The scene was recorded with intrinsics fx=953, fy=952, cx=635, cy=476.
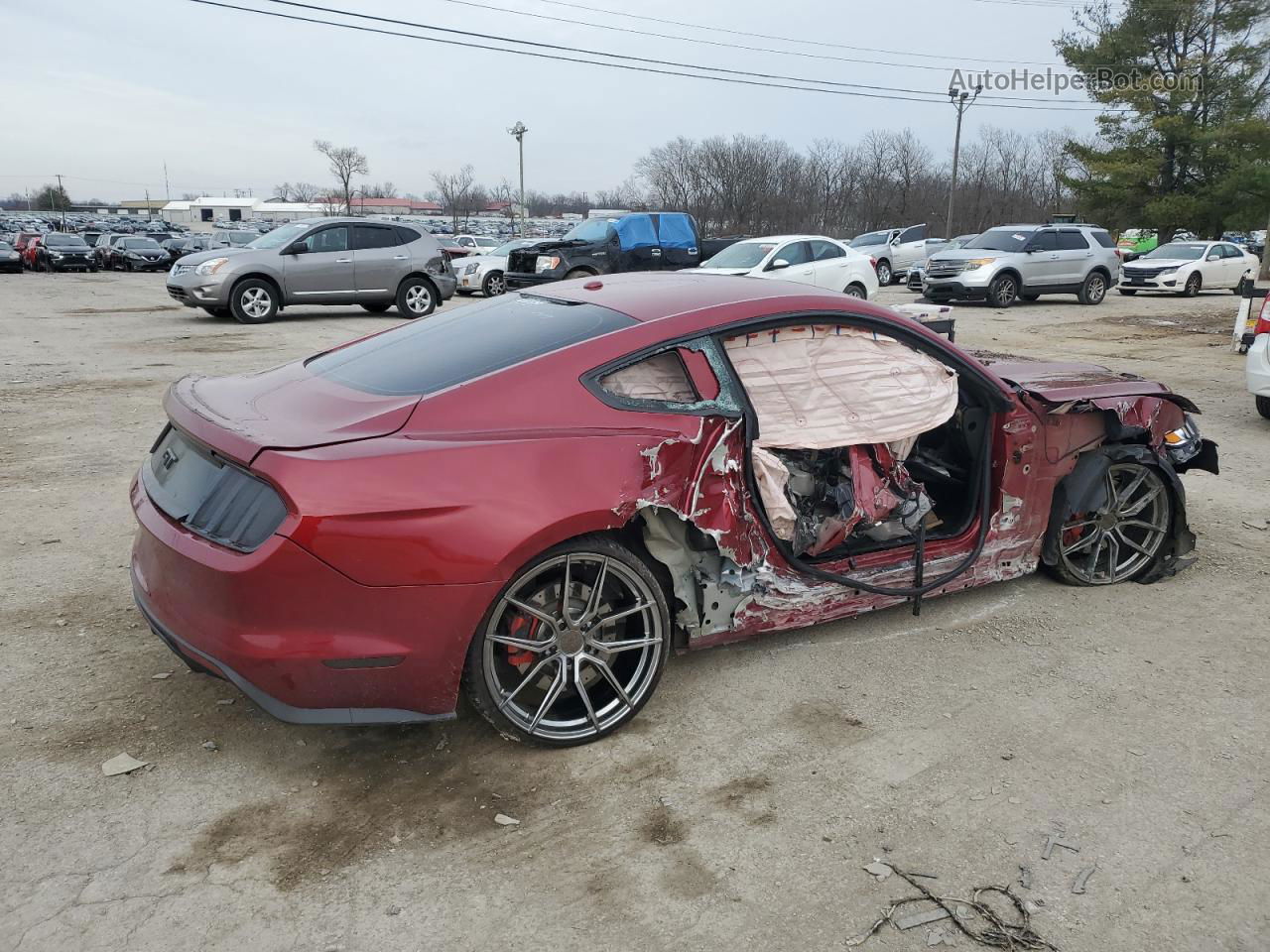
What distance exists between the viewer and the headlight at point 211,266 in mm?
15023

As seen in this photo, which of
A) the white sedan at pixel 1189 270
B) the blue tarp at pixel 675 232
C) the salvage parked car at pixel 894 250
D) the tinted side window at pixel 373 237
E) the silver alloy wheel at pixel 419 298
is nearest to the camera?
the tinted side window at pixel 373 237

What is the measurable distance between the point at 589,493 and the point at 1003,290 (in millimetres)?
19607

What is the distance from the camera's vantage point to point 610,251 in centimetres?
1875

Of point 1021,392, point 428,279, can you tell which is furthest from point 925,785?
point 428,279

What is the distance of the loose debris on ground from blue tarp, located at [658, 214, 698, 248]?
1758 centimetres

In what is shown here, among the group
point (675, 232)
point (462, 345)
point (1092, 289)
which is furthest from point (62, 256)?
point (462, 345)

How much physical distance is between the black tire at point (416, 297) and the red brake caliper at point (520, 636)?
45.7ft

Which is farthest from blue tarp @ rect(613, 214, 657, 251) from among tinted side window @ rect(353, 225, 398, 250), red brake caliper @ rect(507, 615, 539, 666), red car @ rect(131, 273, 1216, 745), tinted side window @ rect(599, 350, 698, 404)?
red brake caliper @ rect(507, 615, 539, 666)

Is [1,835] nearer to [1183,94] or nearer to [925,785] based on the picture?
[925,785]

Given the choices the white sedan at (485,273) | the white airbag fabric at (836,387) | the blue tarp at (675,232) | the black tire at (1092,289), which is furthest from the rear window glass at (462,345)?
the black tire at (1092,289)

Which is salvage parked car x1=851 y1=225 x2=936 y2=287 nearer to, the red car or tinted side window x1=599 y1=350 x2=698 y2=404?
the red car

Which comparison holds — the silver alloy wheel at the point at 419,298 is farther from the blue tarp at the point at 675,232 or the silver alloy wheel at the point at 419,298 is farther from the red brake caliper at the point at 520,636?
the red brake caliper at the point at 520,636

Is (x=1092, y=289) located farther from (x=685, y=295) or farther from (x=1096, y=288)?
(x=685, y=295)

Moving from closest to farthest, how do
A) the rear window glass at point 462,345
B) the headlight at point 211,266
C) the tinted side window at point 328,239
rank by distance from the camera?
1. the rear window glass at point 462,345
2. the headlight at point 211,266
3. the tinted side window at point 328,239
